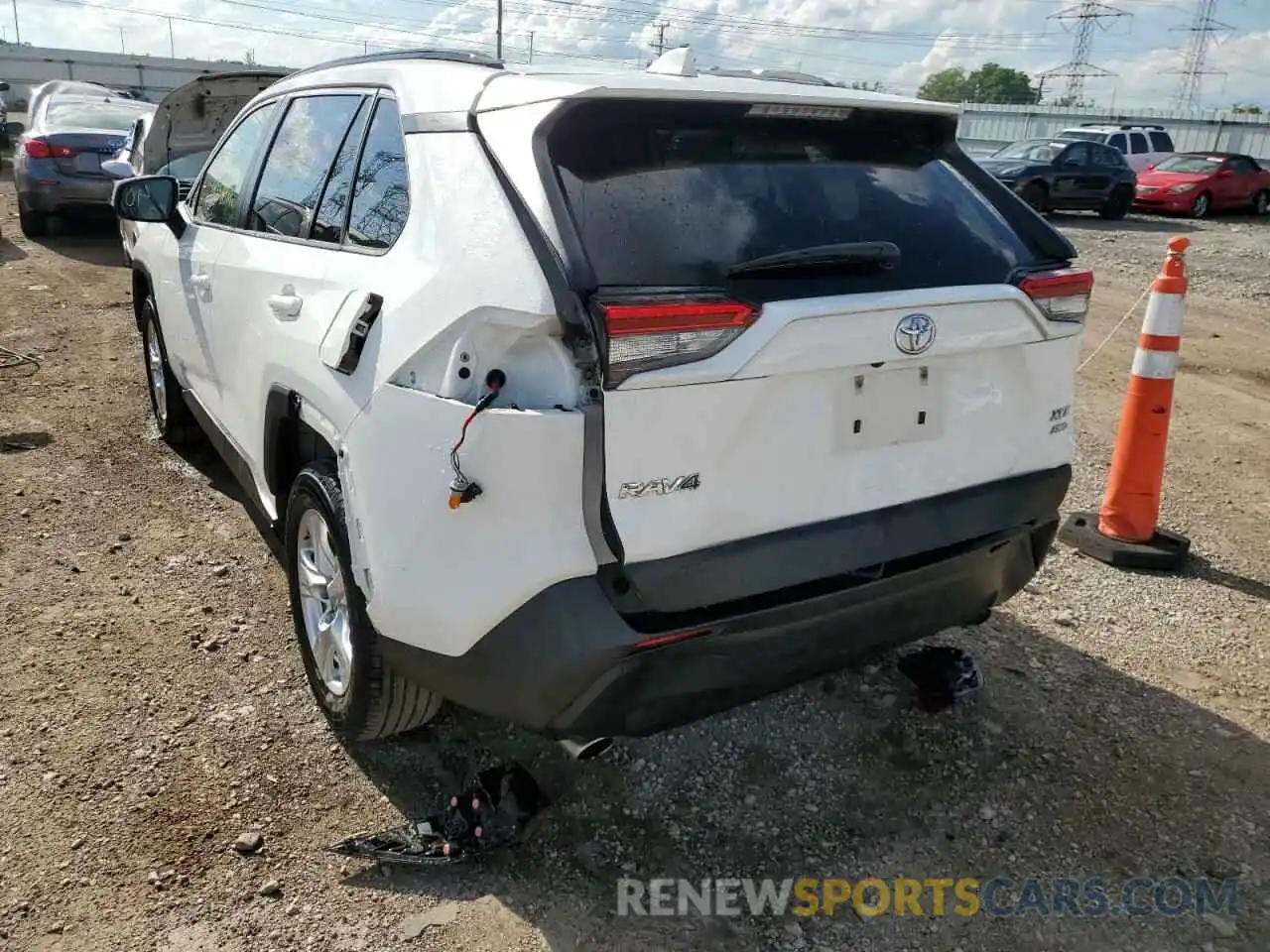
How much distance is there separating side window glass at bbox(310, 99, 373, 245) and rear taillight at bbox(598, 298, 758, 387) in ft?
4.01

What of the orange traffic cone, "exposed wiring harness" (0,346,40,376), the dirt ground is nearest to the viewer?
the dirt ground

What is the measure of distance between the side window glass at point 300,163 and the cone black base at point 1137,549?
3502 mm

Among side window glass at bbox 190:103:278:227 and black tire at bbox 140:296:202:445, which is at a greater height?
side window glass at bbox 190:103:278:227

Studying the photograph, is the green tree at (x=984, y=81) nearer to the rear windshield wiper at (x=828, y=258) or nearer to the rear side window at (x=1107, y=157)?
the rear side window at (x=1107, y=157)

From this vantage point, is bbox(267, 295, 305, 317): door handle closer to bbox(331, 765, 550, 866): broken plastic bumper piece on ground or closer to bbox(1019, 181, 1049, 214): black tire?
bbox(331, 765, 550, 866): broken plastic bumper piece on ground

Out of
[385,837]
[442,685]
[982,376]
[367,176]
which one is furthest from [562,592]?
[367,176]

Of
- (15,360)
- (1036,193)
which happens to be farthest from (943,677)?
(1036,193)

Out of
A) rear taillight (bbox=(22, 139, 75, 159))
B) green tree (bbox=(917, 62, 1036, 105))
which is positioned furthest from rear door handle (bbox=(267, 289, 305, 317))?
green tree (bbox=(917, 62, 1036, 105))

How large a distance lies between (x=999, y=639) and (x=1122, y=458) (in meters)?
1.18

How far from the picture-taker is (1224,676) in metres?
3.57

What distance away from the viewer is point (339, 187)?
3014 millimetres

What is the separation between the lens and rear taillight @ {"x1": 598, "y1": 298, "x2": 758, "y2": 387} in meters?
2.07

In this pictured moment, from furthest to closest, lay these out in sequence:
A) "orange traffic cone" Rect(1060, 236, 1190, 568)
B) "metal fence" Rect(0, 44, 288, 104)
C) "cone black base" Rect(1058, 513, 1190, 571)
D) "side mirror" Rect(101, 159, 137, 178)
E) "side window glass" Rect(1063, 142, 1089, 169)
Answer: "metal fence" Rect(0, 44, 288, 104)
"side window glass" Rect(1063, 142, 1089, 169)
"side mirror" Rect(101, 159, 137, 178)
"cone black base" Rect(1058, 513, 1190, 571)
"orange traffic cone" Rect(1060, 236, 1190, 568)

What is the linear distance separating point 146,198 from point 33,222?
9.51 m
